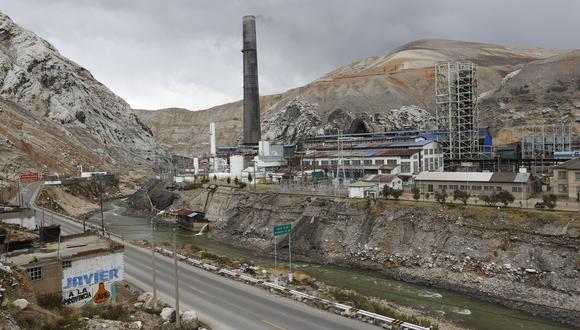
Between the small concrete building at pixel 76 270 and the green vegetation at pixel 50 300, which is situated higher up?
the small concrete building at pixel 76 270

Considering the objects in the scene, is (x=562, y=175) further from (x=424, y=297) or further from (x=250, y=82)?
(x=250, y=82)

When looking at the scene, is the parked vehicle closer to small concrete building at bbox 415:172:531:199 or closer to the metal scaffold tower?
small concrete building at bbox 415:172:531:199

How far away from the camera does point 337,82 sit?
13912cm

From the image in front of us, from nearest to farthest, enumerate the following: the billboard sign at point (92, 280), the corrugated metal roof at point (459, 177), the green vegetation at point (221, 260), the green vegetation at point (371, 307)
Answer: the billboard sign at point (92, 280), the green vegetation at point (371, 307), the green vegetation at point (221, 260), the corrugated metal roof at point (459, 177)

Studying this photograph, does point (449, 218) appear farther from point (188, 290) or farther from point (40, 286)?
point (40, 286)

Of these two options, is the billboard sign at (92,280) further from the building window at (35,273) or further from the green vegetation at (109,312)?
the green vegetation at (109,312)

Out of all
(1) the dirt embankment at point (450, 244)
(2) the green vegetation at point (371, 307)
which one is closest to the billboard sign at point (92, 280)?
(2) the green vegetation at point (371, 307)

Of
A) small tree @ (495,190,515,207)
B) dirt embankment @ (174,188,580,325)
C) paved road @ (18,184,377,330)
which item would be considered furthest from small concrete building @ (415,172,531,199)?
paved road @ (18,184,377,330)

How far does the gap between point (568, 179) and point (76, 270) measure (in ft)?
128

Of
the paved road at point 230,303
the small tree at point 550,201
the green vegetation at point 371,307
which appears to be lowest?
the green vegetation at point 371,307

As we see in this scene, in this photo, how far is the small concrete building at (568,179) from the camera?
37.2m

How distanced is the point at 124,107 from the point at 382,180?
104730mm

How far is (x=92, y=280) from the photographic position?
20.6 metres

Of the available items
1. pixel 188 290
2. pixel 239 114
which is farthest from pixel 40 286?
pixel 239 114
